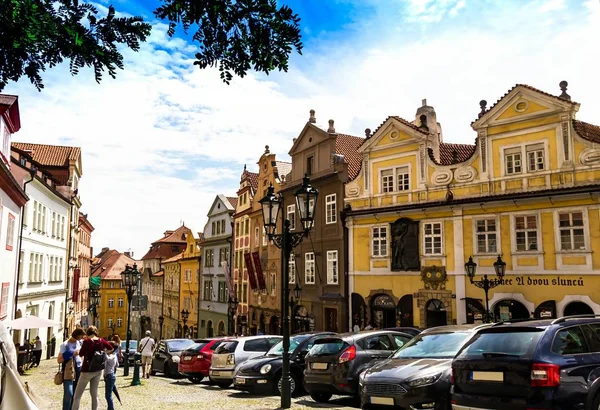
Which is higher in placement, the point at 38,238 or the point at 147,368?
the point at 38,238

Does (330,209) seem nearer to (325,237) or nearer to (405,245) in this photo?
(325,237)

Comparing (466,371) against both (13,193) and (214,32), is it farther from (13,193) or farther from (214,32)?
(13,193)

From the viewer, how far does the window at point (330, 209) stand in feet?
105

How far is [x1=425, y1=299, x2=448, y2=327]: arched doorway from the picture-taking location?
25703mm

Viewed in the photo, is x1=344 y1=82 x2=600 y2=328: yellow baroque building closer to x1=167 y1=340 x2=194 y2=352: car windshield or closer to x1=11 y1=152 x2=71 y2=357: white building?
x1=167 y1=340 x2=194 y2=352: car windshield

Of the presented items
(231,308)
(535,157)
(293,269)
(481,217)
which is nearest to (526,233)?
(481,217)

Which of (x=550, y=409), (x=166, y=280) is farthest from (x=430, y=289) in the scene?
(x=166, y=280)

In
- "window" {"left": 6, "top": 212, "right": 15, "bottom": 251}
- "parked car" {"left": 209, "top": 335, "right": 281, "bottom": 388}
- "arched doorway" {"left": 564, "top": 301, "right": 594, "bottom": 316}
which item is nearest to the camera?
"parked car" {"left": 209, "top": 335, "right": 281, "bottom": 388}

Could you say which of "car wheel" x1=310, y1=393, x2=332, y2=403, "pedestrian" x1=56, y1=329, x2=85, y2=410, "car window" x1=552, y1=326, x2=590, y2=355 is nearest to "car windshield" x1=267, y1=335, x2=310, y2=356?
"car wheel" x1=310, y1=393, x2=332, y2=403

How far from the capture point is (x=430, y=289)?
85.8 feet

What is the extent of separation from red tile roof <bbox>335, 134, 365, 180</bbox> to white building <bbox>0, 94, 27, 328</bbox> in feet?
55.9

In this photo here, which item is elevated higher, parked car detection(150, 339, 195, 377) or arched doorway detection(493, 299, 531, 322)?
arched doorway detection(493, 299, 531, 322)

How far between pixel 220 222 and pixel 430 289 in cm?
2747

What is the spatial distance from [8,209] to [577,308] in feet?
79.8
